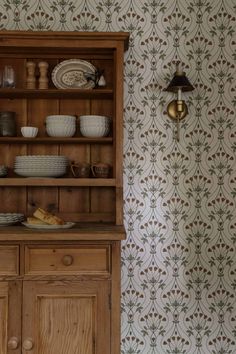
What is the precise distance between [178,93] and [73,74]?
1.99 ft

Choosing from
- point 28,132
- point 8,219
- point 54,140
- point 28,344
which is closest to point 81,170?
point 54,140

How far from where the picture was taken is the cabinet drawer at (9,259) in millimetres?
1783

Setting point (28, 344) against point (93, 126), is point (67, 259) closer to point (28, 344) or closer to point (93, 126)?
point (28, 344)

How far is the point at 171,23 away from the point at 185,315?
1730 millimetres

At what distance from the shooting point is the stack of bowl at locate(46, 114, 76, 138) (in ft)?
6.90

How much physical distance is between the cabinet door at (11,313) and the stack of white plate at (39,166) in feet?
1.90

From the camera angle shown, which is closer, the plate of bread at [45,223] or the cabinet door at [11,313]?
the cabinet door at [11,313]

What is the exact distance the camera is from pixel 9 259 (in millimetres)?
1790

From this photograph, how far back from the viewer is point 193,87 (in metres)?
2.26

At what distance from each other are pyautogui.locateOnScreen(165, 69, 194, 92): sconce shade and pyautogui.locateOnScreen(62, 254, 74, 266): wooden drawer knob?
42.9 inches

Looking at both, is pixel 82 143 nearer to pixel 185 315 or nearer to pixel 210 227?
pixel 210 227

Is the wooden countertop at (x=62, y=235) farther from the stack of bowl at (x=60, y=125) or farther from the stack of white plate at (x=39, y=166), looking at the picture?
the stack of bowl at (x=60, y=125)

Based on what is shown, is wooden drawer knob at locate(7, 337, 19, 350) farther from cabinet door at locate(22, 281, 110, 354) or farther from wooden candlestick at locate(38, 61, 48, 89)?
wooden candlestick at locate(38, 61, 48, 89)

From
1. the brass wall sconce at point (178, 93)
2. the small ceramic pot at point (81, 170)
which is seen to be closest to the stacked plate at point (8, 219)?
the small ceramic pot at point (81, 170)
